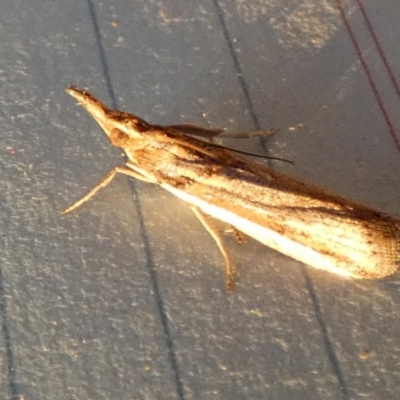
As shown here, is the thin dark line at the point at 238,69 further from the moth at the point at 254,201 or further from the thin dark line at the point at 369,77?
the thin dark line at the point at 369,77

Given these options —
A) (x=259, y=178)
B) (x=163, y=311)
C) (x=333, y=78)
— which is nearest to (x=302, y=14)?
(x=333, y=78)

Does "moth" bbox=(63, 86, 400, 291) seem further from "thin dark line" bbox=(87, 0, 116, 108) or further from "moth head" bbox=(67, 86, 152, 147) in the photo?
"thin dark line" bbox=(87, 0, 116, 108)

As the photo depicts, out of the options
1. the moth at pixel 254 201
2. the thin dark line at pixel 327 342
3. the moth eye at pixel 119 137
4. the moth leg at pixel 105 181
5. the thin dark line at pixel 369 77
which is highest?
the thin dark line at pixel 369 77

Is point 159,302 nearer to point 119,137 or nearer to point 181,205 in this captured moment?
point 181,205

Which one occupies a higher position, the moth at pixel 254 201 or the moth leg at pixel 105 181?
the moth leg at pixel 105 181

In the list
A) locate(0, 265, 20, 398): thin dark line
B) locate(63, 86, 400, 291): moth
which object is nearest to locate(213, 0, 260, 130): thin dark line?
locate(63, 86, 400, 291): moth

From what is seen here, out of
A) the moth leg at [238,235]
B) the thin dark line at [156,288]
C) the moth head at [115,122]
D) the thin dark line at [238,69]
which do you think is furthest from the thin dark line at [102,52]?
the moth leg at [238,235]

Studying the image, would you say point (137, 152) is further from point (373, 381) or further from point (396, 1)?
point (396, 1)

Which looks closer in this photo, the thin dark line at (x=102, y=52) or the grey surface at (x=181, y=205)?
the grey surface at (x=181, y=205)

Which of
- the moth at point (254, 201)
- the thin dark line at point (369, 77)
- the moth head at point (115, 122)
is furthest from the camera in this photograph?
the thin dark line at point (369, 77)
